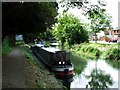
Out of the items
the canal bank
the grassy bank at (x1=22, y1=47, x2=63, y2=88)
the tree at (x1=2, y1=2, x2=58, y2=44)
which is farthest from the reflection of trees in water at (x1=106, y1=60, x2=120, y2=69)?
the tree at (x1=2, y1=2, x2=58, y2=44)

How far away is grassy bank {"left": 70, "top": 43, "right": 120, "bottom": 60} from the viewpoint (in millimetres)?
24394

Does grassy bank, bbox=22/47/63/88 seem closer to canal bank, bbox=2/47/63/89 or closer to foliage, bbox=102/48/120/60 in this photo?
canal bank, bbox=2/47/63/89

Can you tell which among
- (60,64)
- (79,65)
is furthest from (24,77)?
(79,65)

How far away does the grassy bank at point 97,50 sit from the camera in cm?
2439

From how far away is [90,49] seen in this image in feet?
91.7

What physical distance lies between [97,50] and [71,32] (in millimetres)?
4965

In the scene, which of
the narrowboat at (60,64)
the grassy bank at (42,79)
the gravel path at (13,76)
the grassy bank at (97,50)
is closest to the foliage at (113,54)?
the grassy bank at (97,50)

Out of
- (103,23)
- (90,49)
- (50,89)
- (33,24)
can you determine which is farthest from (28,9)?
(103,23)

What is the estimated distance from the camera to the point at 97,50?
26781 mm

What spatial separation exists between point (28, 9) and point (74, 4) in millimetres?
1780

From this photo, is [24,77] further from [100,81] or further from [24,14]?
[100,81]

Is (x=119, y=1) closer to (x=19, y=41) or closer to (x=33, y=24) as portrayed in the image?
(x=33, y=24)

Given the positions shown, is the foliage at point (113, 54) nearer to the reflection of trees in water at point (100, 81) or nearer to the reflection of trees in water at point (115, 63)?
the reflection of trees in water at point (115, 63)

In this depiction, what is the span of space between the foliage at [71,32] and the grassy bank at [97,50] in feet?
2.70
